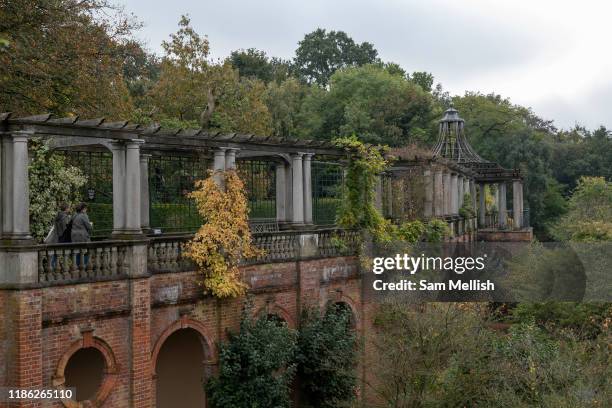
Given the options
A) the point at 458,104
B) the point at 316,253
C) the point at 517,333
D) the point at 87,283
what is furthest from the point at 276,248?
the point at 458,104

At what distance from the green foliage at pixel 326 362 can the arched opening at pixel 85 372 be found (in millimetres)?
4806

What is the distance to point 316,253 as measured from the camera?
22.2 meters

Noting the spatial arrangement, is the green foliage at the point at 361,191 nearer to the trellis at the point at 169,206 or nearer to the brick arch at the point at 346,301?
the brick arch at the point at 346,301

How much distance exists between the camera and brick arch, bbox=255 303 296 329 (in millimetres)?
20062

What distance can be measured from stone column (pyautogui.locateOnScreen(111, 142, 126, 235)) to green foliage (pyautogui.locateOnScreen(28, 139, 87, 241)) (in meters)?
4.94

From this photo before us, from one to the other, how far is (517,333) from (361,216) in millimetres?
5451

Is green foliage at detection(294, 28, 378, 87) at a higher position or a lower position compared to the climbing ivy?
higher

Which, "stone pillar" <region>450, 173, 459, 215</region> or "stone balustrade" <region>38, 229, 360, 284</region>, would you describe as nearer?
"stone balustrade" <region>38, 229, 360, 284</region>

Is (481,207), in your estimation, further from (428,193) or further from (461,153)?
(428,193)

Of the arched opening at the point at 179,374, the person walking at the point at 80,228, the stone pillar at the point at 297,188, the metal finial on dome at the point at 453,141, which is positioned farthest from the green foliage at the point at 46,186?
the metal finial on dome at the point at 453,141

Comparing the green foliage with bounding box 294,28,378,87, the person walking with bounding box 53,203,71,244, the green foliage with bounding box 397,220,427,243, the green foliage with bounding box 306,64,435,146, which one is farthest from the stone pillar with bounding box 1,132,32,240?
the green foliage with bounding box 294,28,378,87

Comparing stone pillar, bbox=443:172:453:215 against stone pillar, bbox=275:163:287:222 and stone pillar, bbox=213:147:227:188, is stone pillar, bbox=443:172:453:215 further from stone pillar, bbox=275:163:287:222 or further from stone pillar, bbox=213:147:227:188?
stone pillar, bbox=213:147:227:188

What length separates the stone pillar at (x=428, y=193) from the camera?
33.1 metres

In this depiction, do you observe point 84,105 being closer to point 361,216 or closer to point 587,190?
point 361,216
